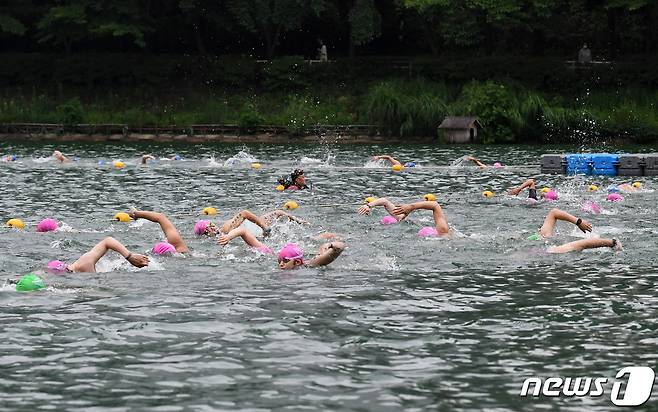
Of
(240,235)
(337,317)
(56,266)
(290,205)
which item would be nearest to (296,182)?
(290,205)

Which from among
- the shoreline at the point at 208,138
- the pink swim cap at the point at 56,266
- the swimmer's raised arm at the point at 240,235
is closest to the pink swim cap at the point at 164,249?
the swimmer's raised arm at the point at 240,235

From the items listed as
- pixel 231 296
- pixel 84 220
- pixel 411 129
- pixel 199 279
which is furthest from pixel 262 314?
pixel 411 129

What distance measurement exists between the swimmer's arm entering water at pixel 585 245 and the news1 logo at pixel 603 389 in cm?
734

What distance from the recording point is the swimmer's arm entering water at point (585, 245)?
64.2 ft

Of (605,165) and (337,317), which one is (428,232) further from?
(605,165)

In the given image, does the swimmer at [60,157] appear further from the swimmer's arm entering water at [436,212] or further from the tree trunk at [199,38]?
the tree trunk at [199,38]

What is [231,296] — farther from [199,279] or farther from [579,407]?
[579,407]

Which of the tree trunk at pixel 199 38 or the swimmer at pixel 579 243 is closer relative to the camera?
the swimmer at pixel 579 243

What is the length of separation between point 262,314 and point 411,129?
135ft

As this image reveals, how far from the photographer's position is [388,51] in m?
73.4

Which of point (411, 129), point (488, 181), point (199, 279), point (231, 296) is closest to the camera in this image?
point (231, 296)

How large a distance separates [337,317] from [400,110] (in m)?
42.0

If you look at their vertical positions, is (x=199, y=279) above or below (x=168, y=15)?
below

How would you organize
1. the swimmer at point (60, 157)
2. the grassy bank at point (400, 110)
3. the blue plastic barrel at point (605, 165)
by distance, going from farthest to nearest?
the grassy bank at point (400, 110), the swimmer at point (60, 157), the blue plastic barrel at point (605, 165)
